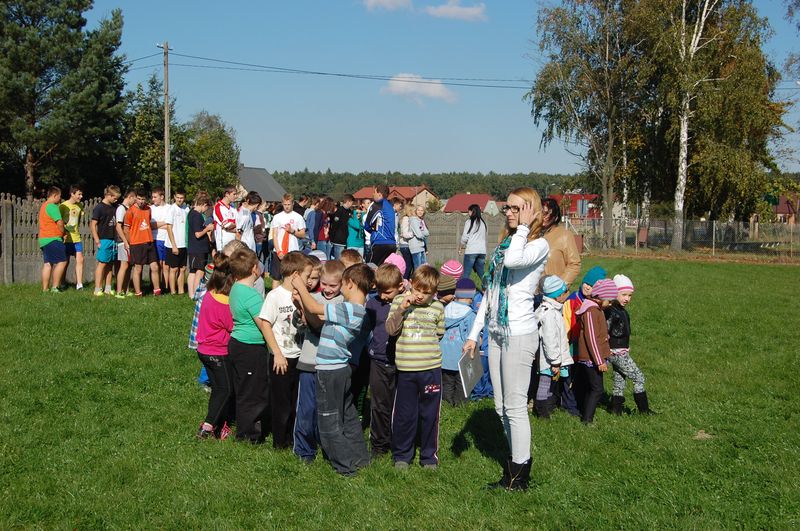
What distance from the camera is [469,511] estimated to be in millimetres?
4660

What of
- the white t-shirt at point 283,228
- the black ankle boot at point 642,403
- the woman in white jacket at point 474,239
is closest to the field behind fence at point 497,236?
the white t-shirt at point 283,228

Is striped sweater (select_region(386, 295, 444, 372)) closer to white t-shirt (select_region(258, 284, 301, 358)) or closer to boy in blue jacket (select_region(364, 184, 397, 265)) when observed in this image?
white t-shirt (select_region(258, 284, 301, 358))

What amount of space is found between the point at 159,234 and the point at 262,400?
811cm

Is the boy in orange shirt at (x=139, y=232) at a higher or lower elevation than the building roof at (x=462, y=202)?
lower

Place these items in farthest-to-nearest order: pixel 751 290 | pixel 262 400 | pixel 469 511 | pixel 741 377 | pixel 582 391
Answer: pixel 751 290
pixel 741 377
pixel 582 391
pixel 262 400
pixel 469 511

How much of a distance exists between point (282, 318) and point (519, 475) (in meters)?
2.14

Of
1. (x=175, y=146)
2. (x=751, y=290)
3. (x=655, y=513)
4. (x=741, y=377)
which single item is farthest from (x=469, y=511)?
(x=175, y=146)

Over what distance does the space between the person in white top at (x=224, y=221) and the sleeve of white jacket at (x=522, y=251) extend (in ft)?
25.5

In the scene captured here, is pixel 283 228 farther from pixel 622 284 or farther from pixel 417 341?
pixel 417 341

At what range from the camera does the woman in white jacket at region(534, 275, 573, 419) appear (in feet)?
20.2

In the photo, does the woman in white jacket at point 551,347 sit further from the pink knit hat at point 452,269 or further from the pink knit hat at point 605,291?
the pink knit hat at point 452,269

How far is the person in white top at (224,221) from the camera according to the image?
1173cm

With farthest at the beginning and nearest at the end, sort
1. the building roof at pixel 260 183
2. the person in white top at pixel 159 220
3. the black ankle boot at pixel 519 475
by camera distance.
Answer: the building roof at pixel 260 183 < the person in white top at pixel 159 220 < the black ankle boot at pixel 519 475

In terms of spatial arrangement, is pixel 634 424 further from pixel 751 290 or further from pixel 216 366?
pixel 751 290
